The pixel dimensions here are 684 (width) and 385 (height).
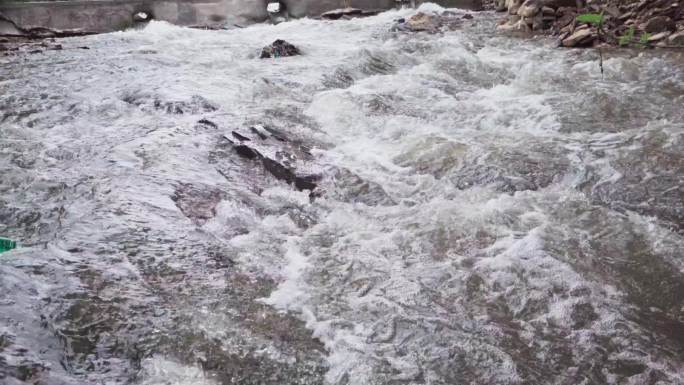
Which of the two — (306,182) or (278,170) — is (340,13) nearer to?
(278,170)

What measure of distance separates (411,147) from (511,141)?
36.2 inches

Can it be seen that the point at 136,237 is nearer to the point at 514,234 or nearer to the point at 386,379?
the point at 386,379

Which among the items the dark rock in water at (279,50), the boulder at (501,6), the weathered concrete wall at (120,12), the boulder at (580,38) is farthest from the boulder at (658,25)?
the weathered concrete wall at (120,12)

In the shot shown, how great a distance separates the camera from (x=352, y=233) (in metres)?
3.51

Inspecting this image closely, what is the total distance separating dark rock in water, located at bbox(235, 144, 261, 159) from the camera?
453cm

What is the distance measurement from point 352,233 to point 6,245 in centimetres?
208

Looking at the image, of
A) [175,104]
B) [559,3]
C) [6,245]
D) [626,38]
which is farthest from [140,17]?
[6,245]

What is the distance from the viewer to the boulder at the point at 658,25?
7.39 metres

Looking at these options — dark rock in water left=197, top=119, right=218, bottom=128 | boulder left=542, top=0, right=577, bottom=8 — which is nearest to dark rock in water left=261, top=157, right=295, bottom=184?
dark rock in water left=197, top=119, right=218, bottom=128

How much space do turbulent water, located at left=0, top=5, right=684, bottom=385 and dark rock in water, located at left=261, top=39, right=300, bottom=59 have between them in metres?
2.25

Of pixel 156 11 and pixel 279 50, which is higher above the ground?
pixel 156 11

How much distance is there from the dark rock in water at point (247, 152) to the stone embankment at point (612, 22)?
226 inches

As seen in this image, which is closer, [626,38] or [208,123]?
[208,123]

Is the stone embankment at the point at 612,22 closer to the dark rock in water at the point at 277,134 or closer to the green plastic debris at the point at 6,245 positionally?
the dark rock in water at the point at 277,134
